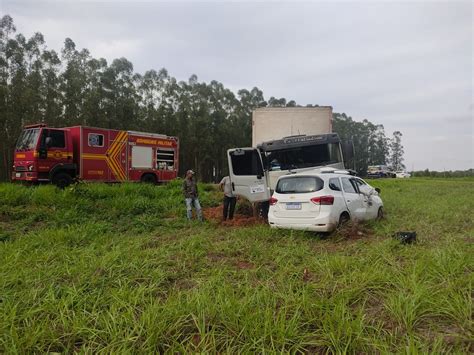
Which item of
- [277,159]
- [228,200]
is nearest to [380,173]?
[277,159]

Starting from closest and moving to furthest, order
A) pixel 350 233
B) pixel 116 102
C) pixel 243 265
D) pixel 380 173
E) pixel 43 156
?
pixel 243 265 → pixel 350 233 → pixel 43 156 → pixel 116 102 → pixel 380 173

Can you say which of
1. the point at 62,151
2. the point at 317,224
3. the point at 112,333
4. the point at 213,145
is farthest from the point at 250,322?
the point at 213,145

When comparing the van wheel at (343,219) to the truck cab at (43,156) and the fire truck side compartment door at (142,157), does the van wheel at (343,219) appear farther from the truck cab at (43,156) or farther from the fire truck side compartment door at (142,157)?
the fire truck side compartment door at (142,157)

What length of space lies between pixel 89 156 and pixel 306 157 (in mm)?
9243

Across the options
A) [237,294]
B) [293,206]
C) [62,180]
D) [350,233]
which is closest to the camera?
[237,294]

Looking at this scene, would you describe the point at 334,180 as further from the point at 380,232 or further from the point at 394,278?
the point at 394,278

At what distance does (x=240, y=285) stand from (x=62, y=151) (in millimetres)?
11580

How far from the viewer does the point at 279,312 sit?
3.10 metres

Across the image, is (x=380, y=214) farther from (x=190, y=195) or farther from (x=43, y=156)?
(x=43, y=156)

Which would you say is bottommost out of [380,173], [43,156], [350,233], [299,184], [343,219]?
[350,233]

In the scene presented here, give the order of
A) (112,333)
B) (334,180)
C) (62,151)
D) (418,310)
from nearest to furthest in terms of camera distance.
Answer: (112,333) < (418,310) < (334,180) < (62,151)

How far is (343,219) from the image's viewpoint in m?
7.22

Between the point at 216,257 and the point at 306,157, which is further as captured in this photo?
the point at 306,157

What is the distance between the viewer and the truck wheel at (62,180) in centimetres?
1256
